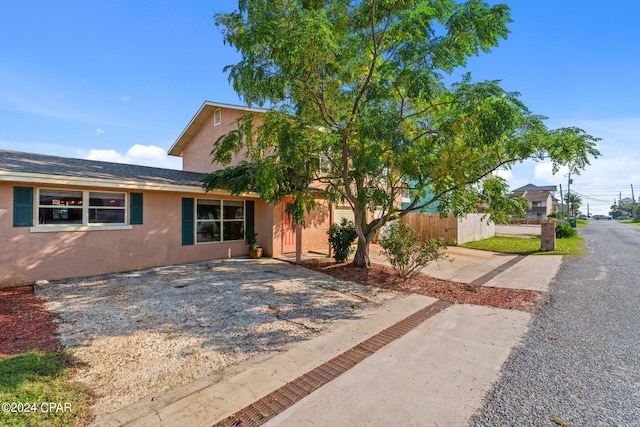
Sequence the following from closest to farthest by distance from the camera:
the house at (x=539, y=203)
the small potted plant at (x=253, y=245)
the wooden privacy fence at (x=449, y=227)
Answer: the small potted plant at (x=253, y=245) < the wooden privacy fence at (x=449, y=227) < the house at (x=539, y=203)

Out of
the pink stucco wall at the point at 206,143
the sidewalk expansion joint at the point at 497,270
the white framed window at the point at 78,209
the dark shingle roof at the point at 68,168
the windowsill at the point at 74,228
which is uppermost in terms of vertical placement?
the pink stucco wall at the point at 206,143

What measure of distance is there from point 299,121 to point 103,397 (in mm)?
6638

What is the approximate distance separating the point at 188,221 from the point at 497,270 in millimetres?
11113

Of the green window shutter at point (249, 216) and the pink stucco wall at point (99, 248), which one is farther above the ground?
the green window shutter at point (249, 216)

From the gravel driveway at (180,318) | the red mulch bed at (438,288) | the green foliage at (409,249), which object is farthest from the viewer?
the green foliage at (409,249)

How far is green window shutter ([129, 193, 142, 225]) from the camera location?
9141mm

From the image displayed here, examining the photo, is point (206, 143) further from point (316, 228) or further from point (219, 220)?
point (316, 228)

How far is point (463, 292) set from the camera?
763cm

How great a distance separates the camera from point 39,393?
302 centimetres

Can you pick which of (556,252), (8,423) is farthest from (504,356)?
(556,252)

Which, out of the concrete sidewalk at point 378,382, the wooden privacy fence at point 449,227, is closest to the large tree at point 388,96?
the concrete sidewalk at point 378,382

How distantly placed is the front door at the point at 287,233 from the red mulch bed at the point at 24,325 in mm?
7716

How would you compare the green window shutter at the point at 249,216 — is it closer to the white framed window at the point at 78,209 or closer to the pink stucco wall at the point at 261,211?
the pink stucco wall at the point at 261,211

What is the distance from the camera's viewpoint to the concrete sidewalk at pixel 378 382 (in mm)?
2842
